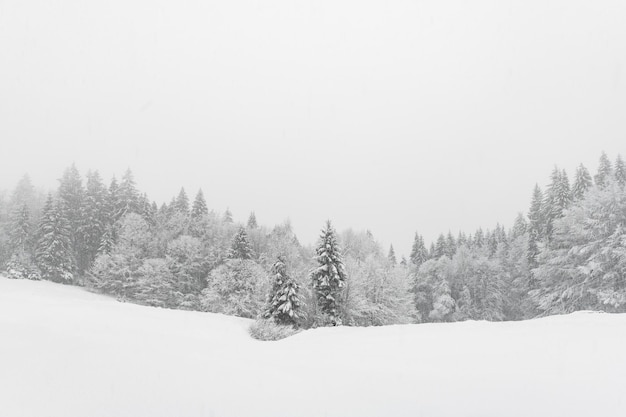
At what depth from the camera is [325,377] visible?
7.30 m

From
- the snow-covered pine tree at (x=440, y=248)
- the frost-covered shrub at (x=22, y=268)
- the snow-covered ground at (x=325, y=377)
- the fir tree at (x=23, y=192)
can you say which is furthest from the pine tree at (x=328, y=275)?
the fir tree at (x=23, y=192)

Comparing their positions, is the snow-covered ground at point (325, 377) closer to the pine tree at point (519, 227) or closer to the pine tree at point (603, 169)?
the pine tree at point (603, 169)

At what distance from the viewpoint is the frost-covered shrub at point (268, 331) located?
22203 mm

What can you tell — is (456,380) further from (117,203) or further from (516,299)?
(117,203)

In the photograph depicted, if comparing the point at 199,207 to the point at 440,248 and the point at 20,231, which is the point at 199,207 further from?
the point at 440,248

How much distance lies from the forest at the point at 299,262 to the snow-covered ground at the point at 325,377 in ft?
60.0

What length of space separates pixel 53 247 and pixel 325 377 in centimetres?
4708

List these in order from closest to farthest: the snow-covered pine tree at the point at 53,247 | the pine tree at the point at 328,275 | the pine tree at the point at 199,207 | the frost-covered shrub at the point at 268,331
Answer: the frost-covered shrub at the point at 268,331 → the pine tree at the point at 328,275 → the snow-covered pine tree at the point at 53,247 → the pine tree at the point at 199,207

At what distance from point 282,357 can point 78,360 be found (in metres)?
4.50

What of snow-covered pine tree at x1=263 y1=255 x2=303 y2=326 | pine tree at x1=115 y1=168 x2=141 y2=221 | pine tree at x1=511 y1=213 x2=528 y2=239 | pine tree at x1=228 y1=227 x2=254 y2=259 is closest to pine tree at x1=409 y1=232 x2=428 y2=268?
pine tree at x1=511 y1=213 x2=528 y2=239

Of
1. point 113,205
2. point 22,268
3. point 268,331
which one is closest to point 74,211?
point 113,205

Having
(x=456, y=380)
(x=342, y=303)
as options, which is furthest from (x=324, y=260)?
(x=456, y=380)

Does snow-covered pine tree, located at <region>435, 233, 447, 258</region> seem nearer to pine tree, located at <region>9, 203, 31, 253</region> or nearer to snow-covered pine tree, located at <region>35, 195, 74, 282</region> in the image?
snow-covered pine tree, located at <region>35, 195, 74, 282</region>

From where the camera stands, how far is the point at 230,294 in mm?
37500
